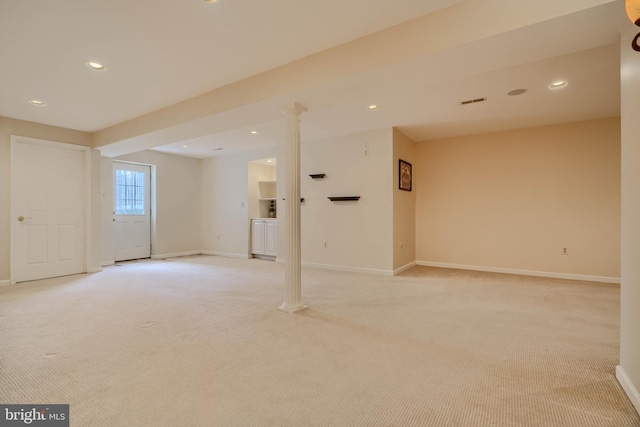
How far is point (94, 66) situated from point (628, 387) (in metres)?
4.82

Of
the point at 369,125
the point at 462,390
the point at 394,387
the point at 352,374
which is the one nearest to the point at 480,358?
the point at 462,390

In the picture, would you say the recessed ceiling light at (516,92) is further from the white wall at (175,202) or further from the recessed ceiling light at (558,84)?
the white wall at (175,202)

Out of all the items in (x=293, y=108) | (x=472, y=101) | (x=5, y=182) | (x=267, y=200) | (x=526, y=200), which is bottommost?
(x=526, y=200)

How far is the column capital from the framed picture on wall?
2.61m

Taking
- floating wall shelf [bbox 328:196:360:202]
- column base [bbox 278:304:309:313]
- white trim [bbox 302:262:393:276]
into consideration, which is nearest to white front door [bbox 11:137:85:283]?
white trim [bbox 302:262:393:276]

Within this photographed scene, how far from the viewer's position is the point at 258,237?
7.02 metres

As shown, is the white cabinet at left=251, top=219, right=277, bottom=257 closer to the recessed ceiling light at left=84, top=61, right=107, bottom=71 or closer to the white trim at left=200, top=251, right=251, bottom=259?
the white trim at left=200, top=251, right=251, bottom=259

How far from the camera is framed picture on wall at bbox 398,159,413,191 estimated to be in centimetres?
537

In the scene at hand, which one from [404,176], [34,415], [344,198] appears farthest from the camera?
[404,176]

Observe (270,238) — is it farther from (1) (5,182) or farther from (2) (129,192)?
(1) (5,182)

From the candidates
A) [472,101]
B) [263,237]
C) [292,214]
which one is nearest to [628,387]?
[292,214]

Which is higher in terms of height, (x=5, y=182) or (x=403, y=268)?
(x=5, y=182)

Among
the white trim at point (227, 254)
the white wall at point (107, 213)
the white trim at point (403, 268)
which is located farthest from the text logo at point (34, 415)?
the white trim at point (227, 254)

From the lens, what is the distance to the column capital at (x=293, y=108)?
322 cm
